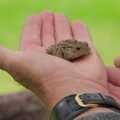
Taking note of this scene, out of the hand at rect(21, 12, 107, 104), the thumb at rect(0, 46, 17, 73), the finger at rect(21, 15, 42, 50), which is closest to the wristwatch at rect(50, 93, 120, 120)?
the hand at rect(21, 12, 107, 104)

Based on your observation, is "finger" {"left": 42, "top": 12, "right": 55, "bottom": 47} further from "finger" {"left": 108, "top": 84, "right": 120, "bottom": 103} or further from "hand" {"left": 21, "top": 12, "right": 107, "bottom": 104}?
"finger" {"left": 108, "top": 84, "right": 120, "bottom": 103}

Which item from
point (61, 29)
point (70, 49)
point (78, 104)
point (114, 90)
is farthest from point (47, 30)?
point (78, 104)

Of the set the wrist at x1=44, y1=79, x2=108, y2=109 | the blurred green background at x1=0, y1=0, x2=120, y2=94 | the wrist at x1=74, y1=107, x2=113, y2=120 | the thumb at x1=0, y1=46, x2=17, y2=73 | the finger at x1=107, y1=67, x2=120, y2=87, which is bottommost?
the blurred green background at x1=0, y1=0, x2=120, y2=94

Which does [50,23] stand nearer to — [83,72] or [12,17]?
[83,72]

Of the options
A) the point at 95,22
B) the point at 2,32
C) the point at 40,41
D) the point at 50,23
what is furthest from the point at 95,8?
the point at 40,41

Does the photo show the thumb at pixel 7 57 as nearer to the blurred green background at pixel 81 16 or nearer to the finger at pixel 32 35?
the finger at pixel 32 35

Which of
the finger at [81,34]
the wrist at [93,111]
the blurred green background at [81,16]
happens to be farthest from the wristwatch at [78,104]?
the blurred green background at [81,16]

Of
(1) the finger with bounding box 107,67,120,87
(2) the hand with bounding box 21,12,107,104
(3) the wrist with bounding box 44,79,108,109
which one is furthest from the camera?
(1) the finger with bounding box 107,67,120,87

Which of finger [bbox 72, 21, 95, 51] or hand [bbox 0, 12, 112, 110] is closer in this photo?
hand [bbox 0, 12, 112, 110]
